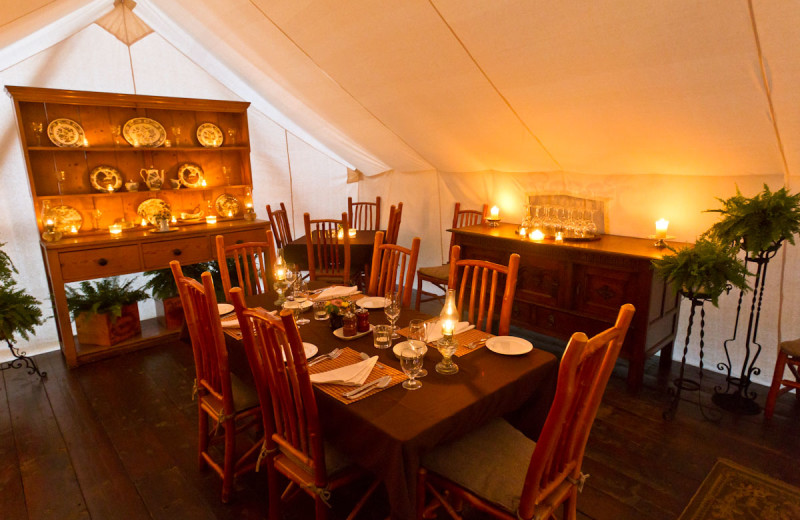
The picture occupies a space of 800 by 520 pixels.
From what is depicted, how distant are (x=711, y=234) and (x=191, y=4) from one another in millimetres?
3448

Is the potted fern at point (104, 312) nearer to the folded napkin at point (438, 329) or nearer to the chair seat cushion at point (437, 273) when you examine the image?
the chair seat cushion at point (437, 273)

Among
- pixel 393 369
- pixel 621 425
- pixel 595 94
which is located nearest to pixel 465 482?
pixel 393 369

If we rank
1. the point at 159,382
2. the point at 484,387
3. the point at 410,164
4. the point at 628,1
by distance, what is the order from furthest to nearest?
the point at 410,164, the point at 159,382, the point at 628,1, the point at 484,387

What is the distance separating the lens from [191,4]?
296cm

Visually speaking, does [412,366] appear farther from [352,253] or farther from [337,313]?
[352,253]

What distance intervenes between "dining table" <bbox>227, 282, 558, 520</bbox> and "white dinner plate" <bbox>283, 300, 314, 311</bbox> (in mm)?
327

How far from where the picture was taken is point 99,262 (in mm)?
3092

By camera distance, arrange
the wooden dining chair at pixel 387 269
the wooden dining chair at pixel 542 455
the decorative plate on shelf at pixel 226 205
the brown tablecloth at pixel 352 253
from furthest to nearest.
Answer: the decorative plate on shelf at pixel 226 205
the brown tablecloth at pixel 352 253
the wooden dining chair at pixel 387 269
the wooden dining chair at pixel 542 455

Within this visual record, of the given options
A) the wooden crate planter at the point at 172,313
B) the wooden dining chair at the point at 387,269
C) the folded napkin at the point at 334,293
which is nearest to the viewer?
the folded napkin at the point at 334,293

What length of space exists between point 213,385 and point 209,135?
2754 mm

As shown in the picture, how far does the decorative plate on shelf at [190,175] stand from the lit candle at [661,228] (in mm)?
3544

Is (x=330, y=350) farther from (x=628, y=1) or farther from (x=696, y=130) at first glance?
(x=696, y=130)

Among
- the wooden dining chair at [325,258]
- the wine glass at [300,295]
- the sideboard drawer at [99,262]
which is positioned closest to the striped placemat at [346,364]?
the wine glass at [300,295]

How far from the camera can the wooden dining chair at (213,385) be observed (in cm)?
168
